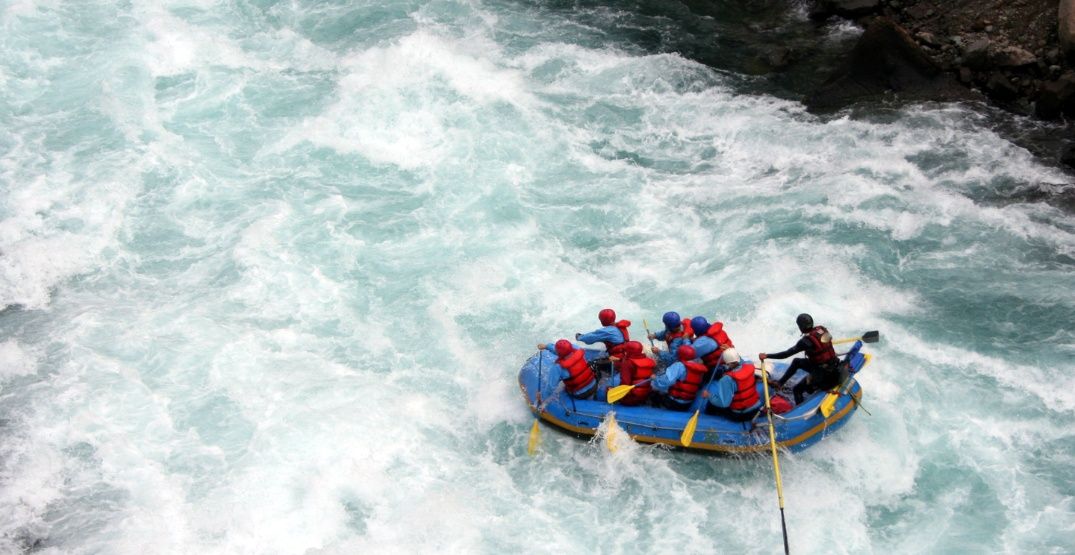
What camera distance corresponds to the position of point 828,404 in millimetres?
9711

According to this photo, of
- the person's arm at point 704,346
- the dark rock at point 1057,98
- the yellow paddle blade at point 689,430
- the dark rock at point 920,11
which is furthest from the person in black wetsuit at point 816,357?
the dark rock at point 920,11

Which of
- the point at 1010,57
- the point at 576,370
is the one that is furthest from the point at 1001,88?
the point at 576,370

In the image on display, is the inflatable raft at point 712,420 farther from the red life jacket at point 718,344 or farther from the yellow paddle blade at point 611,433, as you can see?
the red life jacket at point 718,344

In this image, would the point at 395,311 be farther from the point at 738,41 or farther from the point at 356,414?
the point at 738,41

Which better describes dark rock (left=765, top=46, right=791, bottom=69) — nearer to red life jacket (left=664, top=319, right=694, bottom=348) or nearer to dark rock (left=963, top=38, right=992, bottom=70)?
dark rock (left=963, top=38, right=992, bottom=70)

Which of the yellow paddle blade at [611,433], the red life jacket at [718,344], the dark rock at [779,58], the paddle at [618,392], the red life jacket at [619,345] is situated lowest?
the yellow paddle blade at [611,433]

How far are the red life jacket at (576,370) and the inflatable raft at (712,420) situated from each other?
0.52ft

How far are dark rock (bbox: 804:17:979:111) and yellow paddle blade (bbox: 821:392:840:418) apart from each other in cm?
666

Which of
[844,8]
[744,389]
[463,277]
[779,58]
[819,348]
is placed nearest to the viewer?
[744,389]

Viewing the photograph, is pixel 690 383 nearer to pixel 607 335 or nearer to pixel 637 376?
pixel 637 376

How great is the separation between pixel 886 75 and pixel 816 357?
7.02m

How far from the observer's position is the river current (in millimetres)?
9883

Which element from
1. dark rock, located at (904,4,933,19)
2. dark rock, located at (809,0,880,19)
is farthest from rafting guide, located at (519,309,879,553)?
dark rock, located at (809,0,880,19)

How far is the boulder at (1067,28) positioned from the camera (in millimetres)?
13961
